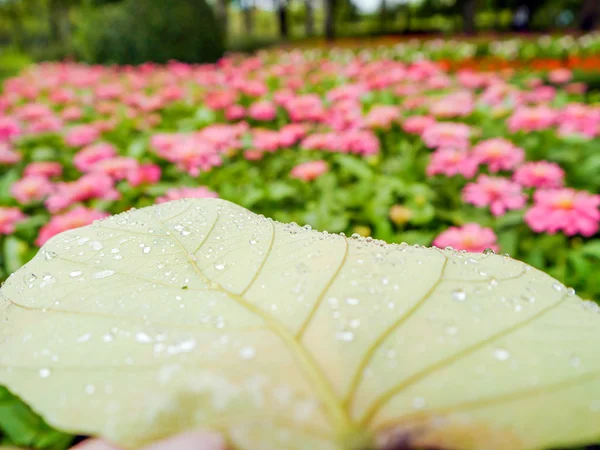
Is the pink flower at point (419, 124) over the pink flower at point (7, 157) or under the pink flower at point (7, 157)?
over

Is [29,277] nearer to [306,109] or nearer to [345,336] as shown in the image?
[345,336]

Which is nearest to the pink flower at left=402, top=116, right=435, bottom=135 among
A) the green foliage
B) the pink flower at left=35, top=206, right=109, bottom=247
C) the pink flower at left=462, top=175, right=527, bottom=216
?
the pink flower at left=462, top=175, right=527, bottom=216

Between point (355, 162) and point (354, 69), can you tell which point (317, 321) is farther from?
point (354, 69)

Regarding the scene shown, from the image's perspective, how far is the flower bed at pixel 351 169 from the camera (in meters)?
1.48

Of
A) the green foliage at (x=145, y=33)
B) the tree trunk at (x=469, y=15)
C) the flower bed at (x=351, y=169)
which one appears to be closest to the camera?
the flower bed at (x=351, y=169)

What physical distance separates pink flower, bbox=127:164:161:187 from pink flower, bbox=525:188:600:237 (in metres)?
1.35

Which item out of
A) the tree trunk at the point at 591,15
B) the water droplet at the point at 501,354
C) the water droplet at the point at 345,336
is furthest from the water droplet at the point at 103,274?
the tree trunk at the point at 591,15

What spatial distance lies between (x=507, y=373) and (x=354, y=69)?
3.94 m

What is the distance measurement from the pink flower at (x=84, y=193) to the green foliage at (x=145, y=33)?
651 centimetres

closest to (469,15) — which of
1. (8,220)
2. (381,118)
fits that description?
(381,118)

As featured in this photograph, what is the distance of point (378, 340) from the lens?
0.39 metres

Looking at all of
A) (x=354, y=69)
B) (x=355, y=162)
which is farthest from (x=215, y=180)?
(x=354, y=69)

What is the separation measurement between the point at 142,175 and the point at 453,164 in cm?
121

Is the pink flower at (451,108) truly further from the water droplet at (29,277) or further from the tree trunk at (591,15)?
the tree trunk at (591,15)
